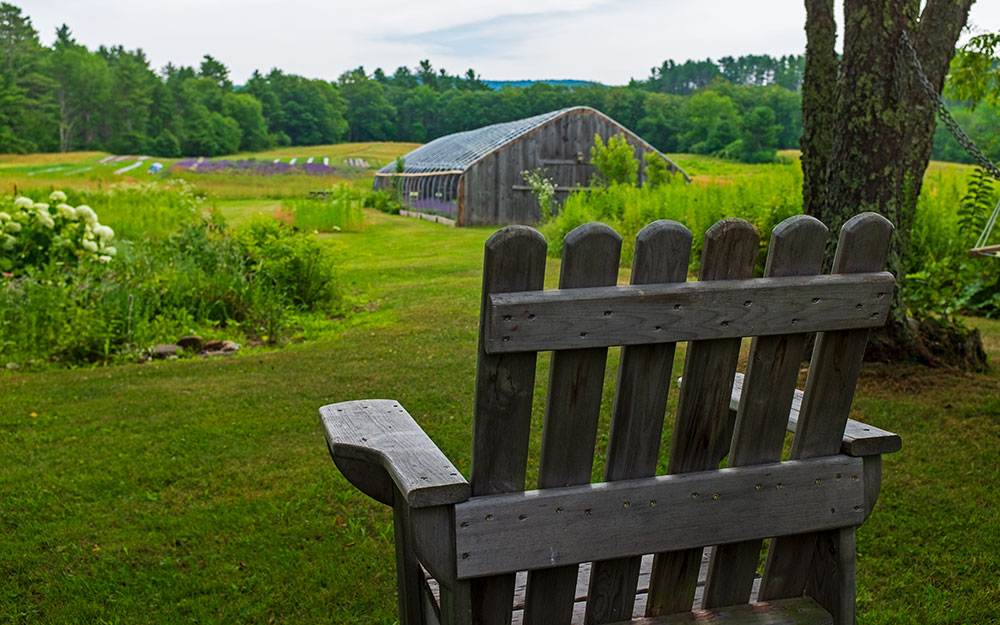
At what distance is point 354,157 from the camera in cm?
5600

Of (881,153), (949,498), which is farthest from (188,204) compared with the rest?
(949,498)

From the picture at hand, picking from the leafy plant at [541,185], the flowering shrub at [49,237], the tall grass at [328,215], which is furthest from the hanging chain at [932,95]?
the leafy plant at [541,185]

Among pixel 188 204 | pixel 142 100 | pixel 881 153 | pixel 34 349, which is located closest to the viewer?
pixel 881 153

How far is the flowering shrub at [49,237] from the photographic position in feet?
24.9

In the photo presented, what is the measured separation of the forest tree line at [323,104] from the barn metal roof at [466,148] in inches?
636

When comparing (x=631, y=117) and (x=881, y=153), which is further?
(x=631, y=117)

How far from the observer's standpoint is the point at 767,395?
1.62 meters

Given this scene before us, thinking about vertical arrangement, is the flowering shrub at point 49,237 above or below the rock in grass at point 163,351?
above

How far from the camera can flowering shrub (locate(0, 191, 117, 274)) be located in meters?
7.59

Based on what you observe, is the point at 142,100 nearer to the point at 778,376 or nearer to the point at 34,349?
the point at 34,349

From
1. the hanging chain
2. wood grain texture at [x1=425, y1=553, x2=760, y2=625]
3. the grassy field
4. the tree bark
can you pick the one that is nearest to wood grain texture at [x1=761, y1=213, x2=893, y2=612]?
wood grain texture at [x1=425, y1=553, x2=760, y2=625]

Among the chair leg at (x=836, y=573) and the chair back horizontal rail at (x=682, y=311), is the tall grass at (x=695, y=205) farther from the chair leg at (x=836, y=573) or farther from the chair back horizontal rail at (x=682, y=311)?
the chair back horizontal rail at (x=682, y=311)

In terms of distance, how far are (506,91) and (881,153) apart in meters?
51.1

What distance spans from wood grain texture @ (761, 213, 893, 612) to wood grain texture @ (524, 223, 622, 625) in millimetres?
495
